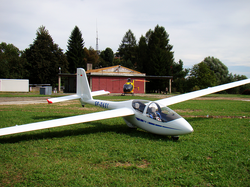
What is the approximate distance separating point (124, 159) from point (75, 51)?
7297cm

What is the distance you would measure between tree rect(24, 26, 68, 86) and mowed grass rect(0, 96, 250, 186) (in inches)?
2106

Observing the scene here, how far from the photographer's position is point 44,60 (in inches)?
2223

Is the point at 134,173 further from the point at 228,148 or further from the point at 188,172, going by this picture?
the point at 228,148

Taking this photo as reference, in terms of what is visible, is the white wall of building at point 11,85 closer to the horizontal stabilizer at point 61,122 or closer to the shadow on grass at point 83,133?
the shadow on grass at point 83,133

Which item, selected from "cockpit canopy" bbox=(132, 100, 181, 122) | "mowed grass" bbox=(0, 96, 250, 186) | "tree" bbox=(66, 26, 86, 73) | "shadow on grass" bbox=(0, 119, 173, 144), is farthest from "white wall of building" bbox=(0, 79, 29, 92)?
"cockpit canopy" bbox=(132, 100, 181, 122)

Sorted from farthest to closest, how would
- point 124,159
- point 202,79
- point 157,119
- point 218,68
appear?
point 218,68 < point 202,79 < point 157,119 < point 124,159

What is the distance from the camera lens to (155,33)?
7106cm

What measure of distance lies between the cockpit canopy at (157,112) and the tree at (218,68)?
6539 cm

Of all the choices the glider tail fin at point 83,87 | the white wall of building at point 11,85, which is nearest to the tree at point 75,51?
the white wall of building at point 11,85

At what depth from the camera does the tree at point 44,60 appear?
5647 centimetres

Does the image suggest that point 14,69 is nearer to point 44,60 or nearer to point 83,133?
point 44,60

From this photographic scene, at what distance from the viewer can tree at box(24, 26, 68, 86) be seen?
56469 mm

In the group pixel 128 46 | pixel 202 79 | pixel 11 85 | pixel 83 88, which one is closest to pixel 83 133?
pixel 83 88

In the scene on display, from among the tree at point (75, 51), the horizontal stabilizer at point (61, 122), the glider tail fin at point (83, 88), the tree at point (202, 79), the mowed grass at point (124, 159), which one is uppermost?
the tree at point (75, 51)
